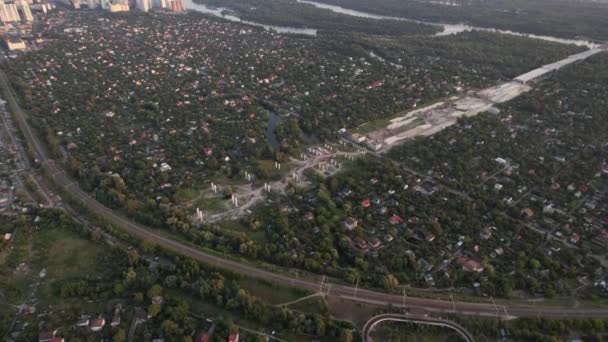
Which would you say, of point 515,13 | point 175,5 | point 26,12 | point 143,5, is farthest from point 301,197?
point 515,13

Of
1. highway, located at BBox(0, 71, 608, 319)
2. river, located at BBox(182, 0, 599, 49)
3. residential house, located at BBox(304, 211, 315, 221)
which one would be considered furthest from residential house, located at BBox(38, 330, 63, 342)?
river, located at BBox(182, 0, 599, 49)

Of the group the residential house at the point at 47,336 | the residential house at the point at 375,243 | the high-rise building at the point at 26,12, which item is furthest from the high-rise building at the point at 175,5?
the residential house at the point at 47,336

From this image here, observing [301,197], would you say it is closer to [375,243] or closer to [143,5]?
[375,243]

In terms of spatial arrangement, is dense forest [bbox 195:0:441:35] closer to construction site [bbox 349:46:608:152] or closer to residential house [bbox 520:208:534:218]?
construction site [bbox 349:46:608:152]

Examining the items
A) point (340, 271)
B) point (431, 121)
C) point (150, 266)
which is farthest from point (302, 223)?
point (431, 121)

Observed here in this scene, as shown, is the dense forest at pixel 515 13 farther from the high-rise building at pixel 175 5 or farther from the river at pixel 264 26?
the high-rise building at pixel 175 5

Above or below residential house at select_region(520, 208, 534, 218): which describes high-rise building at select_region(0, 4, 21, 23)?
above
